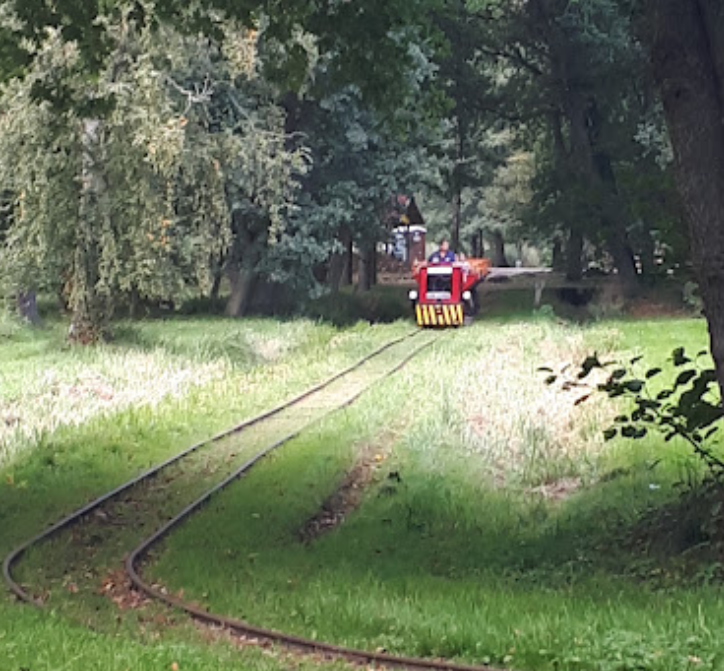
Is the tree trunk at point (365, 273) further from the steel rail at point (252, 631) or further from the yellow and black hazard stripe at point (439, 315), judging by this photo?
the steel rail at point (252, 631)

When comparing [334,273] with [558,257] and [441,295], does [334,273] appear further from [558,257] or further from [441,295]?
[558,257]

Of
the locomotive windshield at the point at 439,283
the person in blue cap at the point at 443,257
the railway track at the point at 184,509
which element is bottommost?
the railway track at the point at 184,509

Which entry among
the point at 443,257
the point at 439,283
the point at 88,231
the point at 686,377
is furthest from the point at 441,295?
the point at 686,377

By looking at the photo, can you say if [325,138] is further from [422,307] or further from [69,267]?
[69,267]

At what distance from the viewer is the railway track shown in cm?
783

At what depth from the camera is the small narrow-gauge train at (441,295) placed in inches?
1437

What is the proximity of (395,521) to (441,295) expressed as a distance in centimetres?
2517

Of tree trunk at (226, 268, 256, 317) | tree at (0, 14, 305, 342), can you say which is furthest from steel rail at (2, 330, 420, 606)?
tree trunk at (226, 268, 256, 317)

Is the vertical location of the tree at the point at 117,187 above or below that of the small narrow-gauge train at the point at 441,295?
above

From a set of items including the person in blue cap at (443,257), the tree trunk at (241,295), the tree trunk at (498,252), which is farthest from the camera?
the tree trunk at (498,252)

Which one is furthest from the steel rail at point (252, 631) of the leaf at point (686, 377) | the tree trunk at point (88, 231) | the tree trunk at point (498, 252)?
the tree trunk at point (498, 252)

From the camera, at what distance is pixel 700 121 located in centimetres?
912

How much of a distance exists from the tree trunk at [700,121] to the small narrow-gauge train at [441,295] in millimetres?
27091

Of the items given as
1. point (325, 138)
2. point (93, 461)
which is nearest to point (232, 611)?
point (93, 461)
